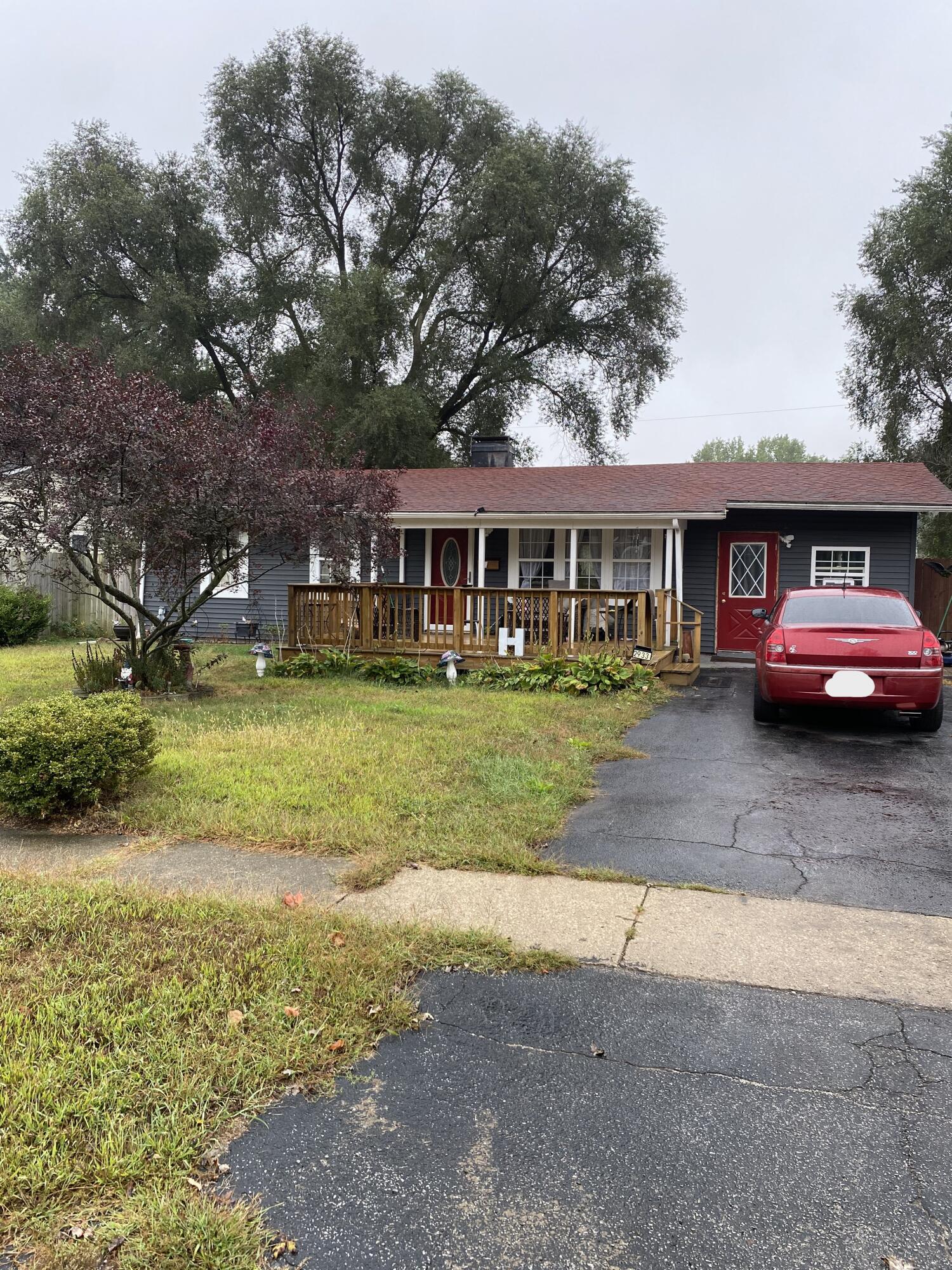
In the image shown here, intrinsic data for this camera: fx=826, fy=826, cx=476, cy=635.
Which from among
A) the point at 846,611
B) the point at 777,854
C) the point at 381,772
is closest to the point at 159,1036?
the point at 777,854

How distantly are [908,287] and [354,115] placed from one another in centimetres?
1729

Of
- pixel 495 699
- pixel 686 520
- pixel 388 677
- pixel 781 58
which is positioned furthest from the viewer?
pixel 781 58

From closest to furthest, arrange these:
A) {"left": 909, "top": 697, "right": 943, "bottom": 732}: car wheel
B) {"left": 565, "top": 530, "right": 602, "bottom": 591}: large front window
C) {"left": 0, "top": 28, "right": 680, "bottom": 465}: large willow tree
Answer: {"left": 909, "top": 697, "right": 943, "bottom": 732}: car wheel
{"left": 565, "top": 530, "right": 602, "bottom": 591}: large front window
{"left": 0, "top": 28, "right": 680, "bottom": 465}: large willow tree

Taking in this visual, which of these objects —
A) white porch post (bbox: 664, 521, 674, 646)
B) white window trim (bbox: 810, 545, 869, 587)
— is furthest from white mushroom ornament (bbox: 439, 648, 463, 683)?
white window trim (bbox: 810, 545, 869, 587)

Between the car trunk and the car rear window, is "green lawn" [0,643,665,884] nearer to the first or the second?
the car trunk

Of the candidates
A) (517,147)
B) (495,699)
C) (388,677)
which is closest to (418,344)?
(517,147)

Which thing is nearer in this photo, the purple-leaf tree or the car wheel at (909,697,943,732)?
the car wheel at (909,697,943,732)

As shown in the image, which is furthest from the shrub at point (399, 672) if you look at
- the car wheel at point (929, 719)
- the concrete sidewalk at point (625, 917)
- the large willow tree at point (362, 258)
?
the large willow tree at point (362, 258)

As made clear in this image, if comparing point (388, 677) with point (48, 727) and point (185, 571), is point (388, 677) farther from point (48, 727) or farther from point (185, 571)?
point (48, 727)

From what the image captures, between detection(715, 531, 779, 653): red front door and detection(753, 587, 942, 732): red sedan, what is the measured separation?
7668mm

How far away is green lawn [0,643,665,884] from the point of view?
4.68m

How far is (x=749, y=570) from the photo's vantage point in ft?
52.5

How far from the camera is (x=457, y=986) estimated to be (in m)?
3.05

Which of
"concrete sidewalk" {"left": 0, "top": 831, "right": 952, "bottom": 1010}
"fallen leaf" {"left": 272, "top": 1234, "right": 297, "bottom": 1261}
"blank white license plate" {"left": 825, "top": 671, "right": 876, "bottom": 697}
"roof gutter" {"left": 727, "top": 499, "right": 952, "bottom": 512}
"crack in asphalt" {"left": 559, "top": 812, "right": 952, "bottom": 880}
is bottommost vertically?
"fallen leaf" {"left": 272, "top": 1234, "right": 297, "bottom": 1261}
